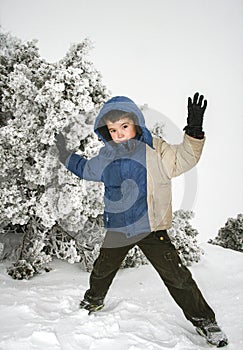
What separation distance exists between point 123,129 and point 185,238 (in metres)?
2.73

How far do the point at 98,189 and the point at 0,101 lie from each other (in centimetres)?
162

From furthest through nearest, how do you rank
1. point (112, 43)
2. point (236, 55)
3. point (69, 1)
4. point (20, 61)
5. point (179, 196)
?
point (236, 55), point (112, 43), point (69, 1), point (20, 61), point (179, 196)

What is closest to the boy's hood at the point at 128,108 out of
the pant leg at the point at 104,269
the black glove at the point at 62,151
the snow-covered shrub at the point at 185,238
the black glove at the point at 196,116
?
the black glove at the point at 196,116

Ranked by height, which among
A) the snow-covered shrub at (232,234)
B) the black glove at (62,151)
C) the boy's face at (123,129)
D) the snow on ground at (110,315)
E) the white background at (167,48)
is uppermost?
the white background at (167,48)

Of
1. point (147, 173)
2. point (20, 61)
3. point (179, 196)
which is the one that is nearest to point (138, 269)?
point (179, 196)

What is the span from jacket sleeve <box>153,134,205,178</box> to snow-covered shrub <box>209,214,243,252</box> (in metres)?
5.81

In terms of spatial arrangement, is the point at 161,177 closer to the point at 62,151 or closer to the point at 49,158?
the point at 62,151

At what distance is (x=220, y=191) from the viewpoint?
684cm

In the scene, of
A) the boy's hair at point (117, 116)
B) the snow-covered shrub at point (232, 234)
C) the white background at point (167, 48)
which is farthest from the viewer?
the snow-covered shrub at point (232, 234)

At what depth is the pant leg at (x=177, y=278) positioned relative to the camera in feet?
7.58

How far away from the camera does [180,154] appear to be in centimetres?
220

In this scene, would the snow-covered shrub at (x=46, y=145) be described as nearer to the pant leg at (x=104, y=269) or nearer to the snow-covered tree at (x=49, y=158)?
the snow-covered tree at (x=49, y=158)

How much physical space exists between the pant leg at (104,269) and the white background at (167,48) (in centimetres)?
301

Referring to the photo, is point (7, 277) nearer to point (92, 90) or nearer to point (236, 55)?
point (92, 90)
